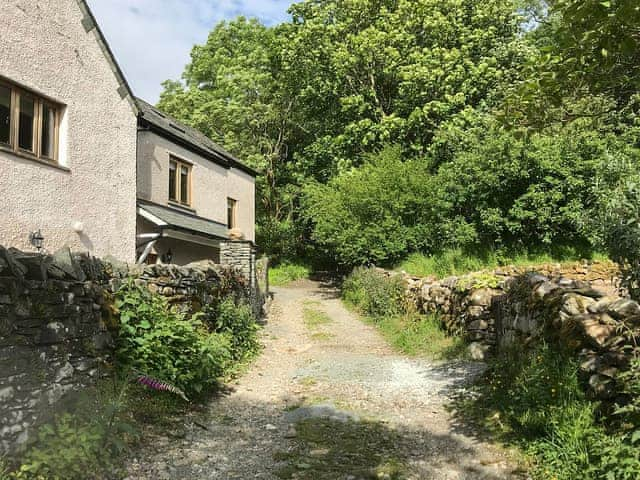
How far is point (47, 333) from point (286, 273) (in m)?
24.6

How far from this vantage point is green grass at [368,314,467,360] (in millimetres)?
10406

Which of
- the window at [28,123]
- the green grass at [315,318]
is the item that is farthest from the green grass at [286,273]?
the window at [28,123]

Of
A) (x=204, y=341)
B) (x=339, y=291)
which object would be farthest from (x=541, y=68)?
(x=339, y=291)

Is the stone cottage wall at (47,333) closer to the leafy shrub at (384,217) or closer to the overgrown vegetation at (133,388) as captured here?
the overgrown vegetation at (133,388)

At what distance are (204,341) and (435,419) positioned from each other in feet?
12.6

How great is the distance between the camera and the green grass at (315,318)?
613 inches

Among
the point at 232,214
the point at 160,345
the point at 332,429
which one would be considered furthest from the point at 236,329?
the point at 232,214

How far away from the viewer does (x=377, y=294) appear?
16531mm

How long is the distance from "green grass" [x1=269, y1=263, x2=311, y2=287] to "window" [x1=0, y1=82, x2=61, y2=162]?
17.3 metres

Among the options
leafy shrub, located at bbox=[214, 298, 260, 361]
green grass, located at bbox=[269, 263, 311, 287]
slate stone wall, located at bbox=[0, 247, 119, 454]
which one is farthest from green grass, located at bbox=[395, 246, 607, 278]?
slate stone wall, located at bbox=[0, 247, 119, 454]

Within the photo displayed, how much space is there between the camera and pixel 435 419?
265 inches

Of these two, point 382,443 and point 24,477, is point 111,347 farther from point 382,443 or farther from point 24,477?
point 382,443

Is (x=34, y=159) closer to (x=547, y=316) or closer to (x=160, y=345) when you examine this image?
(x=160, y=345)

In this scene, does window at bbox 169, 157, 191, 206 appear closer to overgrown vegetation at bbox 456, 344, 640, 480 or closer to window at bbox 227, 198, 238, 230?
window at bbox 227, 198, 238, 230
